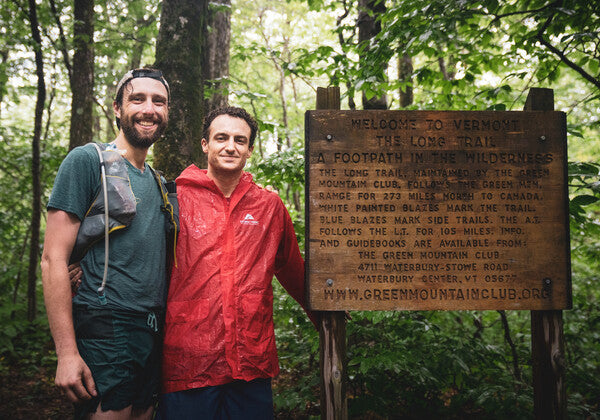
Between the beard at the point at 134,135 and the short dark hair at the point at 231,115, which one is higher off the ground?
the short dark hair at the point at 231,115

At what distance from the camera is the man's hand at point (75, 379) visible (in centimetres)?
179

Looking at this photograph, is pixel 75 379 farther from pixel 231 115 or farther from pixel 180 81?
pixel 180 81

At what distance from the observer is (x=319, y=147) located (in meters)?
2.29

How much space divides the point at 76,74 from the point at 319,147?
5093mm

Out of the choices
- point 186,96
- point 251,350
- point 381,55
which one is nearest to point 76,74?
point 186,96

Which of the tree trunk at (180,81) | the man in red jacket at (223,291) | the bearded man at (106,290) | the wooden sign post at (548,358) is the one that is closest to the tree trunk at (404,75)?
the tree trunk at (180,81)

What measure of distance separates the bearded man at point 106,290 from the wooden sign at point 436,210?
0.98 m

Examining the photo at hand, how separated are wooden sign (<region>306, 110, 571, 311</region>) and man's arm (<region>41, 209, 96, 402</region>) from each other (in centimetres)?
129

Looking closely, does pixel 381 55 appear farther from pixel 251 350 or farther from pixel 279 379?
pixel 279 379

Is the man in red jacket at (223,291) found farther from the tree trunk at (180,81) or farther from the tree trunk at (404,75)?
the tree trunk at (404,75)

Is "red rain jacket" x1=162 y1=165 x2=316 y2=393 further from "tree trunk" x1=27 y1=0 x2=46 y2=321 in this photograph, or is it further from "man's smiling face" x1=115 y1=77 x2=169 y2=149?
"tree trunk" x1=27 y1=0 x2=46 y2=321

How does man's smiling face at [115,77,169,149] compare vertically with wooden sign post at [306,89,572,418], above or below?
above

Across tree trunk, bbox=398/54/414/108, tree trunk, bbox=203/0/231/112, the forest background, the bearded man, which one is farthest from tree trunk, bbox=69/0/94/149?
tree trunk, bbox=398/54/414/108

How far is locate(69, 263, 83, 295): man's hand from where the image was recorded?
2.00m
